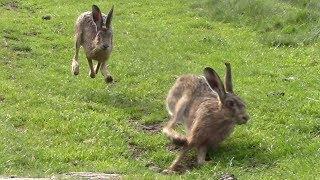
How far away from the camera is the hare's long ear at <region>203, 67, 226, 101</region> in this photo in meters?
9.91

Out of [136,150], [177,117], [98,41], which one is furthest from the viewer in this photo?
[98,41]

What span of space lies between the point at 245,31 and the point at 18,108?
1036 centimetres

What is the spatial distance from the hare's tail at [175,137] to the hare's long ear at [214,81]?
97 cm

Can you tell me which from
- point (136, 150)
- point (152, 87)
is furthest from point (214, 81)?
point (152, 87)

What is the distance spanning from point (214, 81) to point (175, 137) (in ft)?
4.02

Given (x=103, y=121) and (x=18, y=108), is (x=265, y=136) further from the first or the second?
(x=18, y=108)

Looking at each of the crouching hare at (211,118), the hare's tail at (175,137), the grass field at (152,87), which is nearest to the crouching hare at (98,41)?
the grass field at (152,87)

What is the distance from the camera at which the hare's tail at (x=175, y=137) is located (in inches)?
412

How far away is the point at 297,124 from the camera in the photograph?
37.4 feet

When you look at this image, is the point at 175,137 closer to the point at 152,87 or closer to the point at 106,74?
the point at 106,74

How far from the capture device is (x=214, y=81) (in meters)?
10.0

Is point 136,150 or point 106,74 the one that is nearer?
point 136,150

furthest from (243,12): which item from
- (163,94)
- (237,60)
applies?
(163,94)

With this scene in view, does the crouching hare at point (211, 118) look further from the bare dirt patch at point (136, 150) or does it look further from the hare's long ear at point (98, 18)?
the hare's long ear at point (98, 18)
